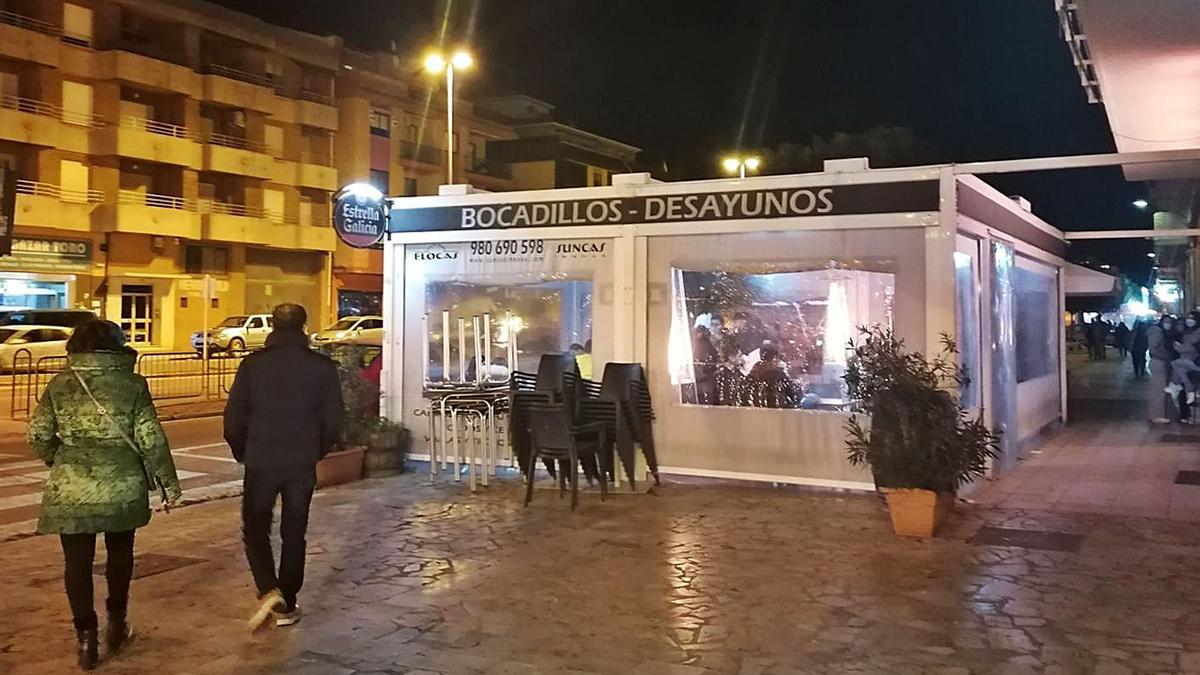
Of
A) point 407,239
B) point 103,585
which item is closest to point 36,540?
point 103,585

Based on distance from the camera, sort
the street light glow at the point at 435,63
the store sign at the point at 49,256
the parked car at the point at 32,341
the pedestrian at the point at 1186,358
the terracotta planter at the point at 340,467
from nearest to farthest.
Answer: the terracotta planter at the point at 340,467, the pedestrian at the point at 1186,358, the street light glow at the point at 435,63, the parked car at the point at 32,341, the store sign at the point at 49,256

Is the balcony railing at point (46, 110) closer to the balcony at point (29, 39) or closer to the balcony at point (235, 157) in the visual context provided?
the balcony at point (29, 39)

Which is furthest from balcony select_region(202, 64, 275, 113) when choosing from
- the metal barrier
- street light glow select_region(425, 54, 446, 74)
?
street light glow select_region(425, 54, 446, 74)

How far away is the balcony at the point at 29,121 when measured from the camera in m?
32.0

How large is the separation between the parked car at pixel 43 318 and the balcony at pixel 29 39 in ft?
29.3

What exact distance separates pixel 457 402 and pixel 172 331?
3047cm

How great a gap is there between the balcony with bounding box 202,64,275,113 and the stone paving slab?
3211cm

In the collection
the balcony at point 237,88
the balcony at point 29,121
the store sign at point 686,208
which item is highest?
the balcony at point 237,88

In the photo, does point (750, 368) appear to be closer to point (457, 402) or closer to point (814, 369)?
point (814, 369)

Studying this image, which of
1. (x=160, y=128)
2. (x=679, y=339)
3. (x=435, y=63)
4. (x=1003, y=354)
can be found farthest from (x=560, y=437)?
(x=160, y=128)

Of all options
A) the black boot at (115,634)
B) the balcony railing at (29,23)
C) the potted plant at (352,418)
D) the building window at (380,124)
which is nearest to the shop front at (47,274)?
the balcony railing at (29,23)

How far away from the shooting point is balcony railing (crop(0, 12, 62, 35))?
108 feet

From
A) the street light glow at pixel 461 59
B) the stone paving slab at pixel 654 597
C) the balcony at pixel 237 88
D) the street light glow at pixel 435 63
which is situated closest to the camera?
the stone paving slab at pixel 654 597

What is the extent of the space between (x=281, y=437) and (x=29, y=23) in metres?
33.6
